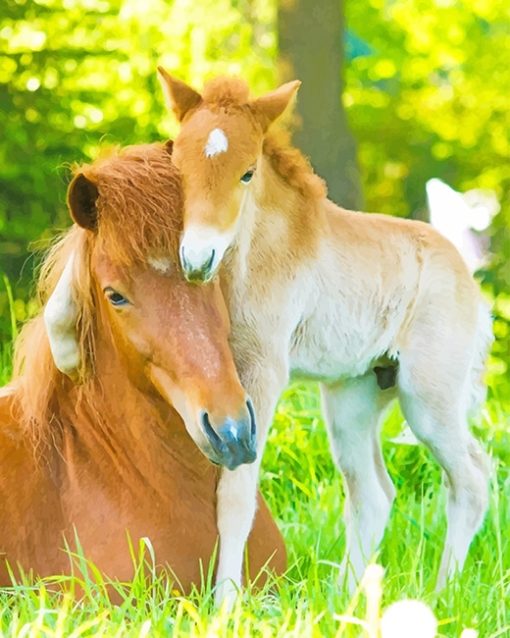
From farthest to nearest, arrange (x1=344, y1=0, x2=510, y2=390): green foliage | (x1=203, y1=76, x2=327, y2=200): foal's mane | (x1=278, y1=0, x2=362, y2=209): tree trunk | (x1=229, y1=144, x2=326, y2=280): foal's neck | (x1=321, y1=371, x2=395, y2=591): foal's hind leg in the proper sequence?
1. (x1=344, y1=0, x2=510, y2=390): green foliage
2. (x1=278, y1=0, x2=362, y2=209): tree trunk
3. (x1=321, y1=371, x2=395, y2=591): foal's hind leg
4. (x1=229, y1=144, x2=326, y2=280): foal's neck
5. (x1=203, y1=76, x2=327, y2=200): foal's mane

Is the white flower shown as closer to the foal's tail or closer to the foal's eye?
the foal's eye

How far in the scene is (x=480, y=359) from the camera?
434cm

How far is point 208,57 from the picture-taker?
10.7 meters

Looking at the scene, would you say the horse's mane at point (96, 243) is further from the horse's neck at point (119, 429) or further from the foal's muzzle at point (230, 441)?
the foal's muzzle at point (230, 441)

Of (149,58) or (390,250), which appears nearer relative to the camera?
(390,250)

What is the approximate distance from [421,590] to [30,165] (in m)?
5.47

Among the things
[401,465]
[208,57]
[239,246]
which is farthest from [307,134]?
[239,246]

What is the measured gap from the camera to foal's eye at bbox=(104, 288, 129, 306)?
125 inches

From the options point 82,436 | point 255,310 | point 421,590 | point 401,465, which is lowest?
point 401,465

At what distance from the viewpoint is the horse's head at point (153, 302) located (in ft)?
9.74

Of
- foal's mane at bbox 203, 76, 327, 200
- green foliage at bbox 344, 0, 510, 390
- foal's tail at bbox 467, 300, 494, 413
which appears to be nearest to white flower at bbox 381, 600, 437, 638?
foal's mane at bbox 203, 76, 327, 200

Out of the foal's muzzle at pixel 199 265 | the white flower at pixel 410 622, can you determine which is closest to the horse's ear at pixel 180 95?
the foal's muzzle at pixel 199 265

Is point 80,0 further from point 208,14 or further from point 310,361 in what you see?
point 310,361

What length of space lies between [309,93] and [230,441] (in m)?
5.95
